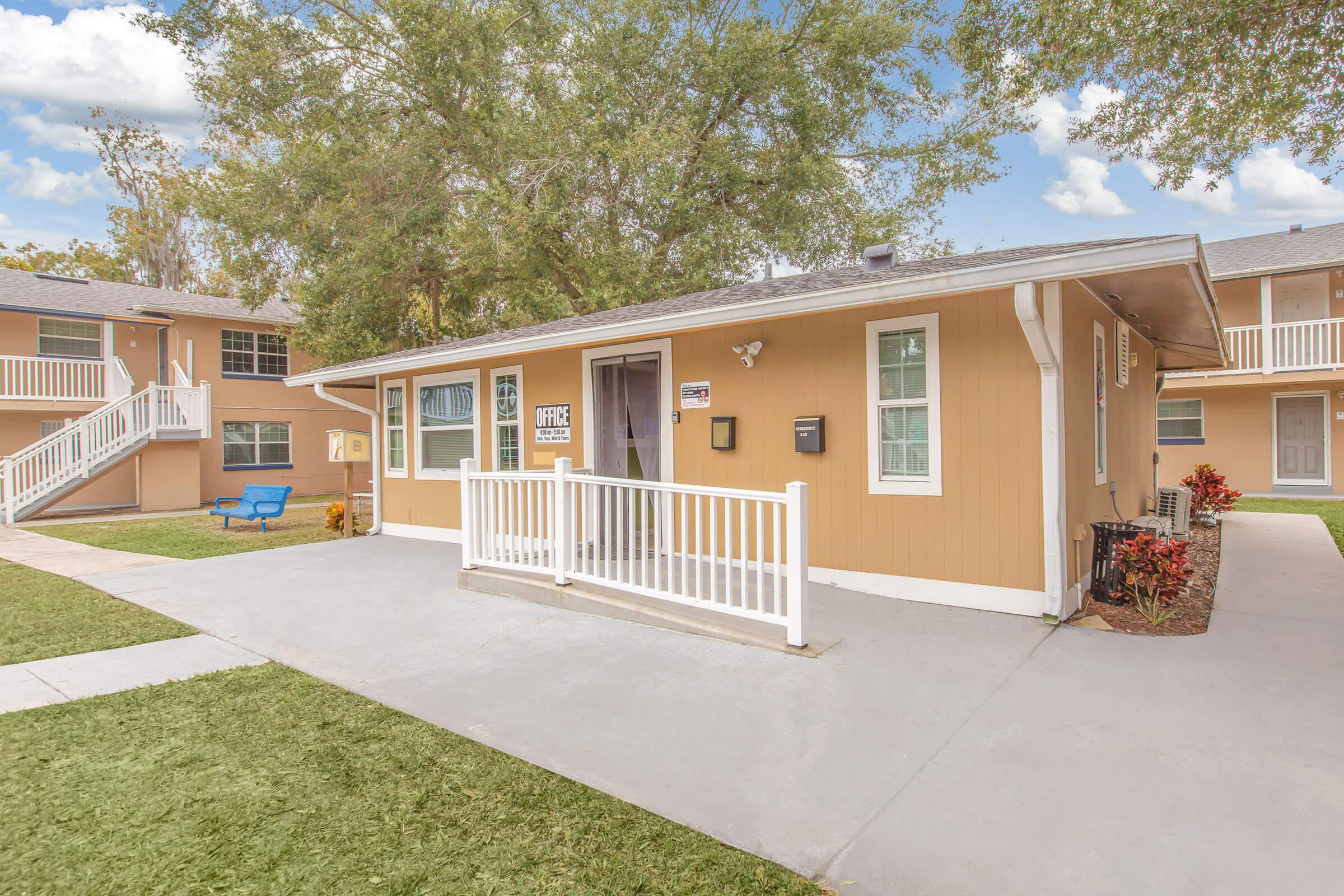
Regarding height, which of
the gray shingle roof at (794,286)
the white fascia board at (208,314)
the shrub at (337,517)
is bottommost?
the shrub at (337,517)

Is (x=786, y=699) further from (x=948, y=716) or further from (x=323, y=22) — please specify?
(x=323, y=22)

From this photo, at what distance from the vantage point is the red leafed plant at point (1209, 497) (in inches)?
381

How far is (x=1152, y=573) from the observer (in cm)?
482

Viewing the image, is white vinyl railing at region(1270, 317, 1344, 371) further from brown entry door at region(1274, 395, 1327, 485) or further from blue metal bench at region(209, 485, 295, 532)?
blue metal bench at region(209, 485, 295, 532)

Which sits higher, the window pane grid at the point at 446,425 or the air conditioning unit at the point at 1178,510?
the window pane grid at the point at 446,425

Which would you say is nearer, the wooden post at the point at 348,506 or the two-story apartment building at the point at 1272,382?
the wooden post at the point at 348,506

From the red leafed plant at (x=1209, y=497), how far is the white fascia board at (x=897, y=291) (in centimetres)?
761

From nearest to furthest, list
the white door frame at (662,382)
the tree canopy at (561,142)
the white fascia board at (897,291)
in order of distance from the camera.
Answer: the white fascia board at (897,291)
the white door frame at (662,382)
the tree canopy at (561,142)

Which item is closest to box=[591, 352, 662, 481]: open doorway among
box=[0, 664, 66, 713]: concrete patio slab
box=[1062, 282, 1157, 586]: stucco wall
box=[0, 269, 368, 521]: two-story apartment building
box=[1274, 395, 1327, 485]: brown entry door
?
box=[1062, 282, 1157, 586]: stucco wall

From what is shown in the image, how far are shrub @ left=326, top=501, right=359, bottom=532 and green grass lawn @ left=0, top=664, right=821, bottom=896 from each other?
7070 millimetres

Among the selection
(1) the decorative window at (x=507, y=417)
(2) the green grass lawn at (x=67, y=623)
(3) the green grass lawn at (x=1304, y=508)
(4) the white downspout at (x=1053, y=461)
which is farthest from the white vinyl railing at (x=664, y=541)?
(3) the green grass lawn at (x=1304, y=508)

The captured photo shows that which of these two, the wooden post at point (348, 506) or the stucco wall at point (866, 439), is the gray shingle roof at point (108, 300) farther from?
the stucco wall at point (866, 439)

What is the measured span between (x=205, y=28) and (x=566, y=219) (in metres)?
7.70

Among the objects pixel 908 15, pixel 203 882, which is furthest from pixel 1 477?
pixel 908 15
